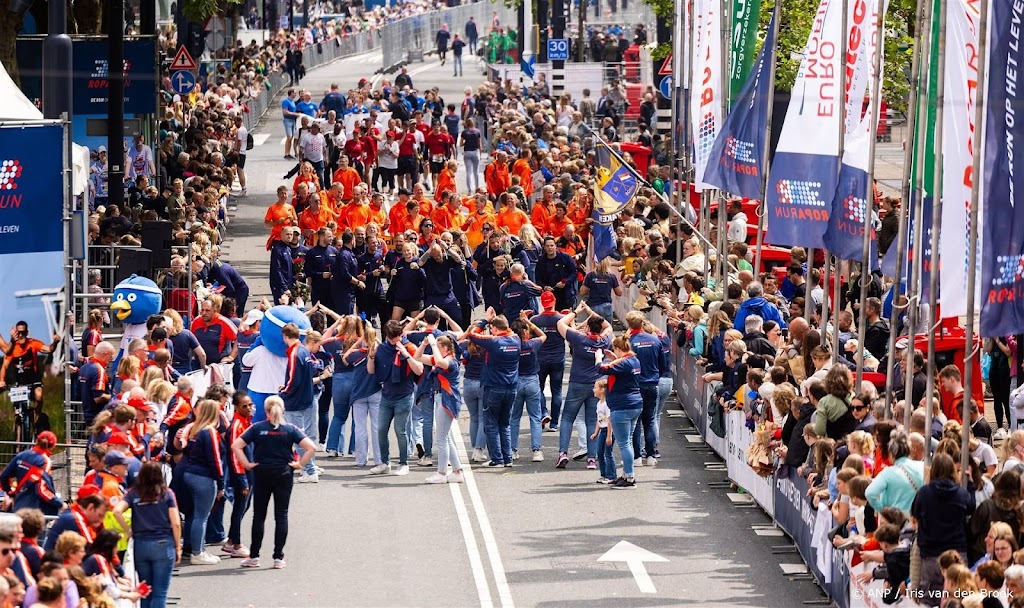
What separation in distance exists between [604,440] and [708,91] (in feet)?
20.5

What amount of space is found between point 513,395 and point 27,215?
582 cm

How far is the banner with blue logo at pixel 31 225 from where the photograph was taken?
Result: 1627 centimetres

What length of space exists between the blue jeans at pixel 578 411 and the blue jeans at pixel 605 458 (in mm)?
603

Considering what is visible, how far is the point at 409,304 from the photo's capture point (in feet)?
82.9

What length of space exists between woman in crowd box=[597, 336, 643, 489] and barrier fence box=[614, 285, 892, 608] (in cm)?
105

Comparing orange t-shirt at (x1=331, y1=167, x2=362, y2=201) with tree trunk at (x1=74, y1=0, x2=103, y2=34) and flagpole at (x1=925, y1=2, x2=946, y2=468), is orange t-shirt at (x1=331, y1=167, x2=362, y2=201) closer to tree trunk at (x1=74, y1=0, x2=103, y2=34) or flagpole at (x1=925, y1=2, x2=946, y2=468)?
tree trunk at (x1=74, y1=0, x2=103, y2=34)

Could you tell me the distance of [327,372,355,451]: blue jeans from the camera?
67.0ft

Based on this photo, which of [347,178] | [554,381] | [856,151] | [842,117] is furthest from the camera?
[347,178]

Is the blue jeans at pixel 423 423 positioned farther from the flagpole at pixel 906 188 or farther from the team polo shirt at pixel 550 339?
the flagpole at pixel 906 188

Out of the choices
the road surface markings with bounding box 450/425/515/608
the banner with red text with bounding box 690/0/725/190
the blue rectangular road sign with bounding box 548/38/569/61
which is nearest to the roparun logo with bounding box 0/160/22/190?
the road surface markings with bounding box 450/425/515/608

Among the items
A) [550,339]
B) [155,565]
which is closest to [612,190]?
[550,339]

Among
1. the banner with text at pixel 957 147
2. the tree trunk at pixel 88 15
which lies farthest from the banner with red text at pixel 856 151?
the tree trunk at pixel 88 15

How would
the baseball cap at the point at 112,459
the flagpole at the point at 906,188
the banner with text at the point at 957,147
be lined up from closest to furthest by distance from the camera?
the banner with text at the point at 957,147, the baseball cap at the point at 112,459, the flagpole at the point at 906,188

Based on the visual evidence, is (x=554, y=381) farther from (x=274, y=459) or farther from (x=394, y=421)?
(x=274, y=459)
